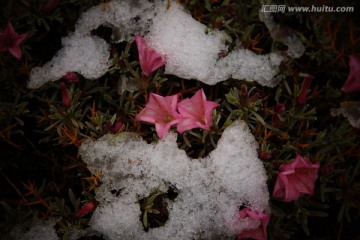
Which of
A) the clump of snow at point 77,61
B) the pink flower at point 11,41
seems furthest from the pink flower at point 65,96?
the pink flower at point 11,41

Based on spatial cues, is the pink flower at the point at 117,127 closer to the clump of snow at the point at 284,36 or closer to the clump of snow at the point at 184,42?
the clump of snow at the point at 184,42

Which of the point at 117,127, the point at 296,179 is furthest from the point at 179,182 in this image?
the point at 296,179

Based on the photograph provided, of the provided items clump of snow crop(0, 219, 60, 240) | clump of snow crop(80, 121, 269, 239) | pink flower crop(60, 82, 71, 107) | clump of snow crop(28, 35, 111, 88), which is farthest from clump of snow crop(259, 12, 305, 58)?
clump of snow crop(0, 219, 60, 240)

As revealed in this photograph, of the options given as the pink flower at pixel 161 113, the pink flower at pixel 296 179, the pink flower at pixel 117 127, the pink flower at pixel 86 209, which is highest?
the pink flower at pixel 161 113

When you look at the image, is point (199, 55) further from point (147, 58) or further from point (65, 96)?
point (65, 96)

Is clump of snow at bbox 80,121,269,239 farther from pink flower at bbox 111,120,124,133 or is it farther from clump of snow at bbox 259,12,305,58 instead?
clump of snow at bbox 259,12,305,58

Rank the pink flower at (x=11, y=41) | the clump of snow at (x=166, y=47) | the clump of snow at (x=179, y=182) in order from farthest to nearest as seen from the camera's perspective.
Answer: the clump of snow at (x=166, y=47)
the pink flower at (x=11, y=41)
the clump of snow at (x=179, y=182)

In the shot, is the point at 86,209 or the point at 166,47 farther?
the point at 166,47

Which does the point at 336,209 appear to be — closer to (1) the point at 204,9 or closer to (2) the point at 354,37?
(2) the point at 354,37
